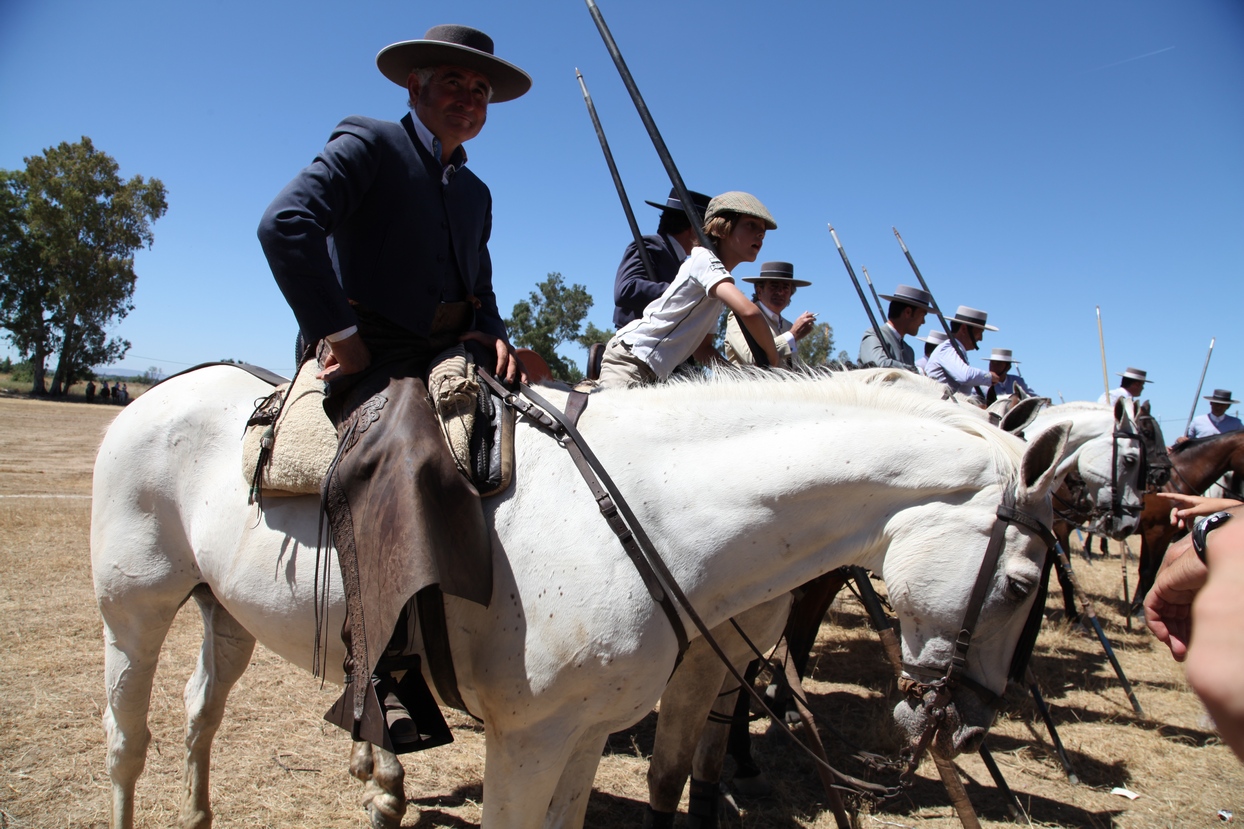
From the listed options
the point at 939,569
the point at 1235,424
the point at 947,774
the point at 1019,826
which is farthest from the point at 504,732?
the point at 1235,424

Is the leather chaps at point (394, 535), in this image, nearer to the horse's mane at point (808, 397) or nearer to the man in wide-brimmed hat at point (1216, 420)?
the horse's mane at point (808, 397)

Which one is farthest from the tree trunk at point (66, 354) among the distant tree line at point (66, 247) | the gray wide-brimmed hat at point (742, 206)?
the gray wide-brimmed hat at point (742, 206)

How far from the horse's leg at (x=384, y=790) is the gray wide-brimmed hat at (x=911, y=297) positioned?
6232mm

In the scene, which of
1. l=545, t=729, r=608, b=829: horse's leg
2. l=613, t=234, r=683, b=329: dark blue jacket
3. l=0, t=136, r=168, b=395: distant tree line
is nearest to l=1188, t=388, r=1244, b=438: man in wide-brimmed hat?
l=613, t=234, r=683, b=329: dark blue jacket

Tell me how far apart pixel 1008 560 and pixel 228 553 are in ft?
8.48

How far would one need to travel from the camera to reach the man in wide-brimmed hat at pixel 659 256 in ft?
14.9

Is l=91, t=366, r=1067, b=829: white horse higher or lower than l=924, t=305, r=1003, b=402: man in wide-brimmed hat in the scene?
lower

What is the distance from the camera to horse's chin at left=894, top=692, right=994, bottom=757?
85.1 inches

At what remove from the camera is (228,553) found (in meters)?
2.47

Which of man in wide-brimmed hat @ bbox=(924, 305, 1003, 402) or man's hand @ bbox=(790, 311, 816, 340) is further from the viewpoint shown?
man in wide-brimmed hat @ bbox=(924, 305, 1003, 402)

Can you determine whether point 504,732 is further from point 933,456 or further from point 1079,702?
point 1079,702

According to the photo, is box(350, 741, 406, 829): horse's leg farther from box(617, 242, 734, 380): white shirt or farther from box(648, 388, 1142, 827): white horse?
box(617, 242, 734, 380): white shirt

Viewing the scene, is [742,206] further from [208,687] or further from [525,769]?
[208,687]

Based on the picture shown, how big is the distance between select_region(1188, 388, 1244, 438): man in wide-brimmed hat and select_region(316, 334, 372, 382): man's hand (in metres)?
15.7
